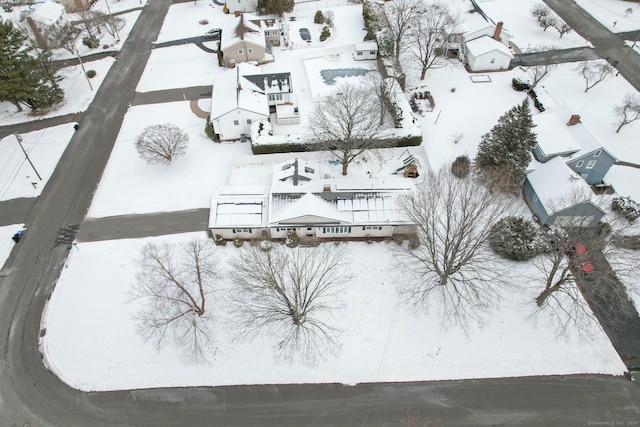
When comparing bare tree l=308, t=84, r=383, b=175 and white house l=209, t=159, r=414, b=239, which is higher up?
bare tree l=308, t=84, r=383, b=175

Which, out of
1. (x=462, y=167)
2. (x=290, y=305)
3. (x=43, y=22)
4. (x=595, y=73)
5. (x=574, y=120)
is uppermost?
(x=43, y=22)

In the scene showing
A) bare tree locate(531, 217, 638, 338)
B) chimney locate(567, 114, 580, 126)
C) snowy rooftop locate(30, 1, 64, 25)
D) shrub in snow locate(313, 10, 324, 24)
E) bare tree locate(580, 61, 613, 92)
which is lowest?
bare tree locate(531, 217, 638, 338)

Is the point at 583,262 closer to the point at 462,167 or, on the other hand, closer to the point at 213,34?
the point at 462,167

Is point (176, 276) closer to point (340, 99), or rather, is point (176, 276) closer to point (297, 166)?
point (297, 166)

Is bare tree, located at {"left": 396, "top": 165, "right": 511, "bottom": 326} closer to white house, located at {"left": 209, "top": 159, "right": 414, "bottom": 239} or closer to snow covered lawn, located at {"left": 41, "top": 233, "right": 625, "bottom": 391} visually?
snow covered lawn, located at {"left": 41, "top": 233, "right": 625, "bottom": 391}

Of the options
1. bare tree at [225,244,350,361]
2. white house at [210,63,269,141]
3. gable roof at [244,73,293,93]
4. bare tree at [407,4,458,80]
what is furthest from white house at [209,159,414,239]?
bare tree at [407,4,458,80]

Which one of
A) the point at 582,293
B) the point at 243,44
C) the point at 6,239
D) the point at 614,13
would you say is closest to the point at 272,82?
the point at 243,44

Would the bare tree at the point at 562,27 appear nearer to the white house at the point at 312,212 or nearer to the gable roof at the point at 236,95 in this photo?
the white house at the point at 312,212
